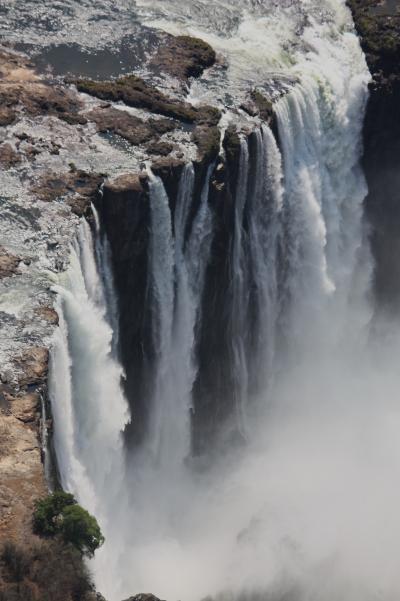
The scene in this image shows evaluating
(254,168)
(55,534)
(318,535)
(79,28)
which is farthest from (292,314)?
(55,534)

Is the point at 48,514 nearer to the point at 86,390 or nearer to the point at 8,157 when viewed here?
the point at 86,390

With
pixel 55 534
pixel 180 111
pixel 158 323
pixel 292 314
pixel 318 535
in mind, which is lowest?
pixel 55 534

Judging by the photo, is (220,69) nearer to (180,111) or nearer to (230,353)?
(180,111)

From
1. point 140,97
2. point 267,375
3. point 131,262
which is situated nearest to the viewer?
point 131,262

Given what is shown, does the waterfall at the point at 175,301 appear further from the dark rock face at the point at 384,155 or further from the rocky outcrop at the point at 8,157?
the dark rock face at the point at 384,155

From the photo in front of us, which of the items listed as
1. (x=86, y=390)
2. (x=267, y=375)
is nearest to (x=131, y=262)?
(x=86, y=390)

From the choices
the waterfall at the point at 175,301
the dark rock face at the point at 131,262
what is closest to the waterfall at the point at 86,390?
the dark rock face at the point at 131,262
